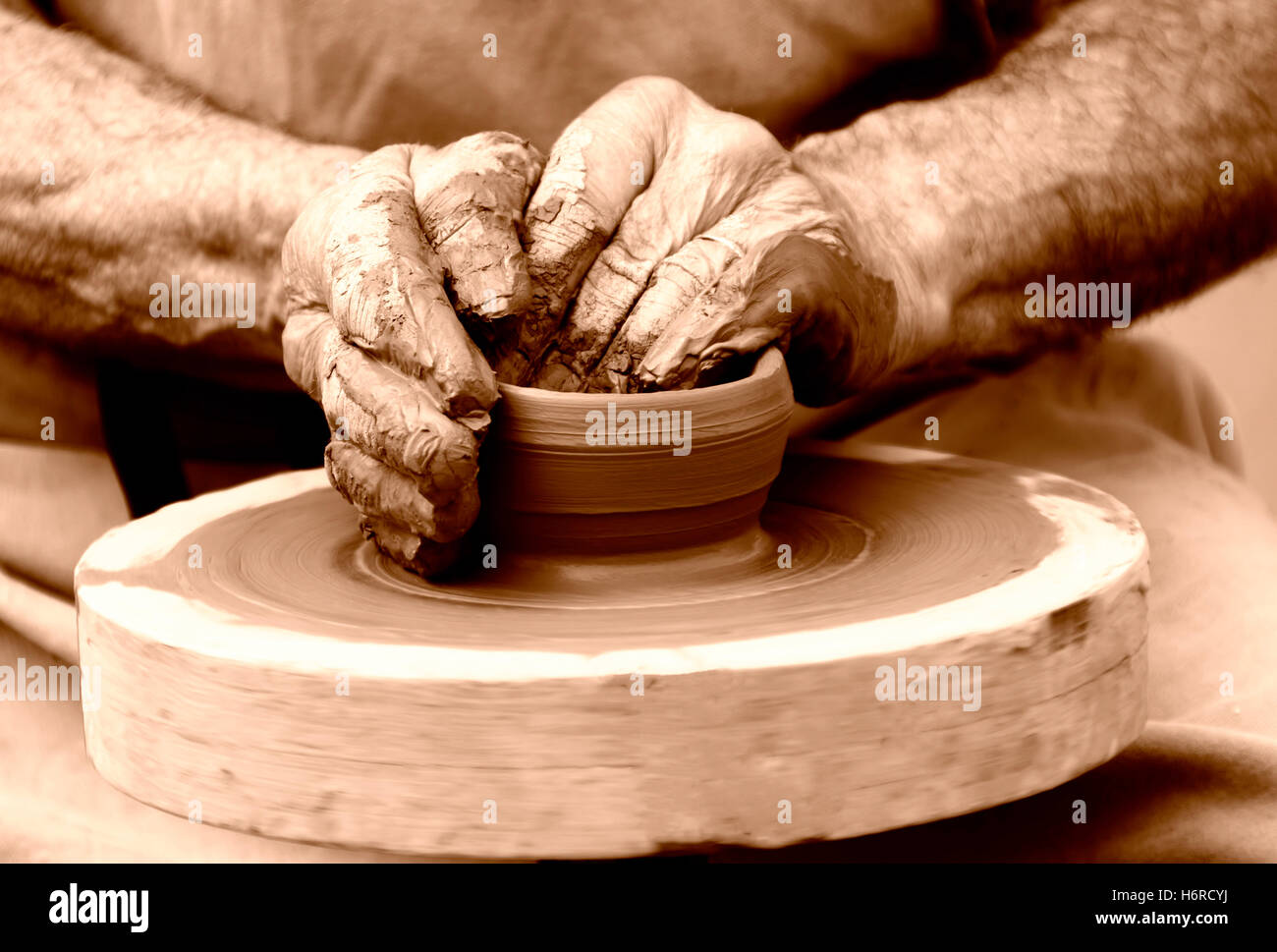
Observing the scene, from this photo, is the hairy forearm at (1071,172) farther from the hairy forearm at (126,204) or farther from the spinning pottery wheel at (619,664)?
the hairy forearm at (126,204)

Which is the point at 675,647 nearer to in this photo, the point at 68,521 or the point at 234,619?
the point at 234,619

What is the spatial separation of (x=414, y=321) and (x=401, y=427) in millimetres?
74

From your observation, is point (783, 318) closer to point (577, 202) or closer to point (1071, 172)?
point (577, 202)

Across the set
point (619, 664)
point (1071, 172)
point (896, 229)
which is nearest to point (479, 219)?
point (619, 664)

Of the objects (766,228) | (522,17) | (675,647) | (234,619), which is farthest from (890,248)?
(234,619)

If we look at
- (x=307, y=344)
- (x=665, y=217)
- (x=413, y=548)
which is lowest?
(x=413, y=548)

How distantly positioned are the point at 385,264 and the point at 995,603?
1.58 ft

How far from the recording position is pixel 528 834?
87 centimetres

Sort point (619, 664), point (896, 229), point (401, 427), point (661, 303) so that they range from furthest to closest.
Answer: point (896, 229)
point (661, 303)
point (401, 427)
point (619, 664)

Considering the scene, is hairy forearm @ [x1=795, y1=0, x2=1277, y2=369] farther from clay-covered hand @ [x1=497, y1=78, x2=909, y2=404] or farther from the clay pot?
the clay pot

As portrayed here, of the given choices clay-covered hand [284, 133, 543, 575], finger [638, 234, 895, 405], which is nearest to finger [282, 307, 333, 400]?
clay-covered hand [284, 133, 543, 575]

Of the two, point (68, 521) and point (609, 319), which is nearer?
point (609, 319)

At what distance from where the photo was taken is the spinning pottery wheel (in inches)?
33.8

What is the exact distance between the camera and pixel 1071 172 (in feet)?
4.99
